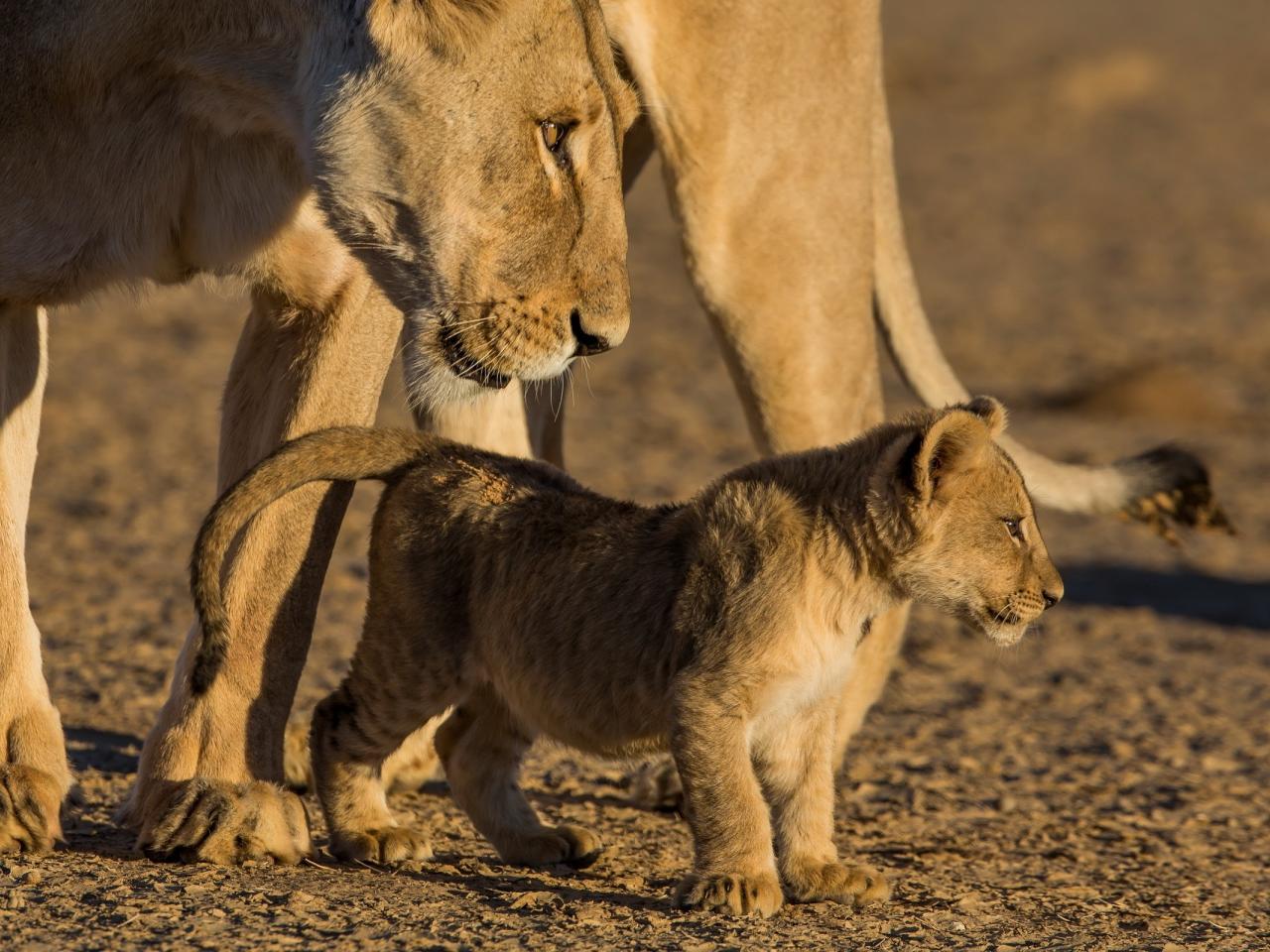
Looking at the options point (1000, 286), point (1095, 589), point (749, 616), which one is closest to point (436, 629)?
point (749, 616)

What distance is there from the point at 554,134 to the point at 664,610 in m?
0.91

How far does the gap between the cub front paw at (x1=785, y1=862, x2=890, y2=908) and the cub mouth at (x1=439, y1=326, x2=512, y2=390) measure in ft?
3.61

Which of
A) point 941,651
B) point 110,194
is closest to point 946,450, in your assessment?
point 110,194

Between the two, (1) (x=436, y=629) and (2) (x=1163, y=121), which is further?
(2) (x=1163, y=121)

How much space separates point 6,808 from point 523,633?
3.40 ft

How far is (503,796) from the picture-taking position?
4.43 m

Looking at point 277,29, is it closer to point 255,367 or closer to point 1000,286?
point 255,367

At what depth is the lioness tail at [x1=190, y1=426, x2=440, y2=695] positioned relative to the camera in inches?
164

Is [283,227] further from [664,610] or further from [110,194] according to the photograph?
[664,610]

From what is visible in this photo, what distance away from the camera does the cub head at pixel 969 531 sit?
399 cm

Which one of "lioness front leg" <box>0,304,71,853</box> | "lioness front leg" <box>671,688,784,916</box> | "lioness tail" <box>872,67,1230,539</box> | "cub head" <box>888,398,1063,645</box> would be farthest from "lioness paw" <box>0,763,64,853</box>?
"lioness tail" <box>872,67,1230,539</box>

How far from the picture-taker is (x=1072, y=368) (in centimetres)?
1195

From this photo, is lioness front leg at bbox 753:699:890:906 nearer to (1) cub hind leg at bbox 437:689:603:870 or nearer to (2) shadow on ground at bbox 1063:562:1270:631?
(1) cub hind leg at bbox 437:689:603:870

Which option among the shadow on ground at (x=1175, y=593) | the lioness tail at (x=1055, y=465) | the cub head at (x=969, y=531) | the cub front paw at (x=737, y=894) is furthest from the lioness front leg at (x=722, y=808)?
the shadow on ground at (x=1175, y=593)
